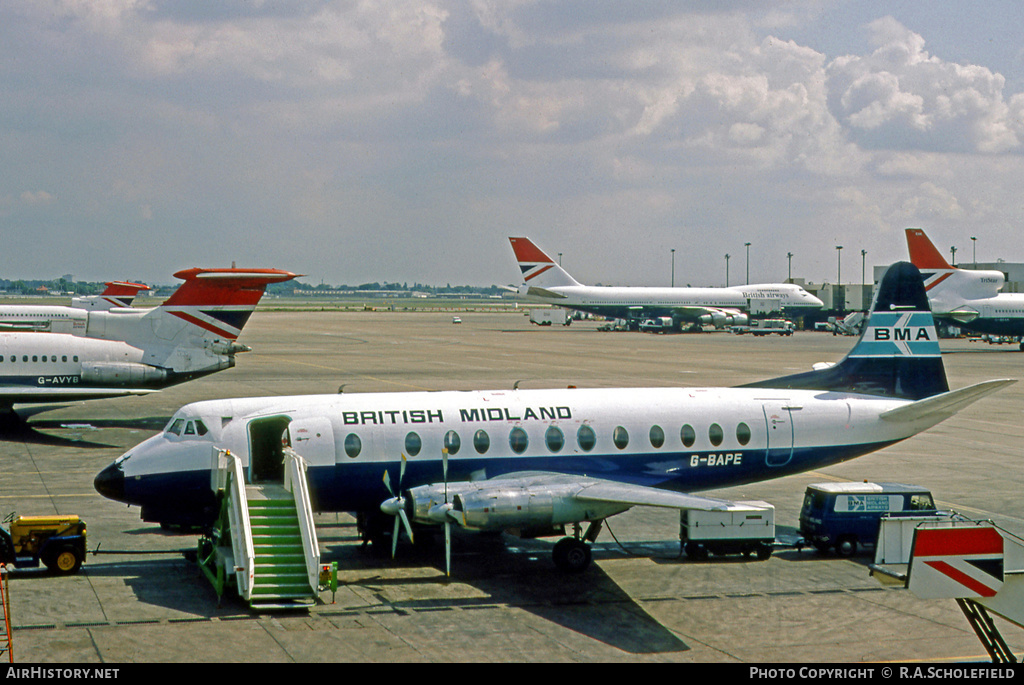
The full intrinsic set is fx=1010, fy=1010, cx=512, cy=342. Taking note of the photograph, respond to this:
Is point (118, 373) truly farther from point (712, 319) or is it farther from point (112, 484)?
point (712, 319)

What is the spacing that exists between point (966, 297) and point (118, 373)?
266 feet

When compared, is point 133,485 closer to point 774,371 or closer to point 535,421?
point 535,421

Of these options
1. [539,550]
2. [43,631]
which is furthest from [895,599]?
[43,631]

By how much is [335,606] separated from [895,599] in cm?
1101

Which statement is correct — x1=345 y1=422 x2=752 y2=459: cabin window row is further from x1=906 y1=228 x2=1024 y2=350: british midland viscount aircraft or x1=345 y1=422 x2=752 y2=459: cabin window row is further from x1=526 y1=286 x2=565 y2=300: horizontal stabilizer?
x1=526 y1=286 x2=565 y2=300: horizontal stabilizer

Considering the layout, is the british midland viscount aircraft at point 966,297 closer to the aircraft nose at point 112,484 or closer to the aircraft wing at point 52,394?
the aircraft wing at point 52,394

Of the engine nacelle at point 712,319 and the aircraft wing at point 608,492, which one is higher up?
the engine nacelle at point 712,319

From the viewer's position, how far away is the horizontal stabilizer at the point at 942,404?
23991 mm

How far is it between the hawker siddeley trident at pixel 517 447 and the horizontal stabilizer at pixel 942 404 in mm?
50

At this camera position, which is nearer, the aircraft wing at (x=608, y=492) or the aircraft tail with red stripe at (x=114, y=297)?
the aircraft wing at (x=608, y=492)

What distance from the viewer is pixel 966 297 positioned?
3802 inches

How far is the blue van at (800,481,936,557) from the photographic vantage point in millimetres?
23469

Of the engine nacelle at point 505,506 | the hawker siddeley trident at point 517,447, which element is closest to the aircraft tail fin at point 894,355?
the hawker siddeley trident at point 517,447

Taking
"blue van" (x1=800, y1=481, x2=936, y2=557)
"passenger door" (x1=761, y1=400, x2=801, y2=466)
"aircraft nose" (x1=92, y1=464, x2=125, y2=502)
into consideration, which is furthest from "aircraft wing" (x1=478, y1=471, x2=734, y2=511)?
"aircraft nose" (x1=92, y1=464, x2=125, y2=502)
